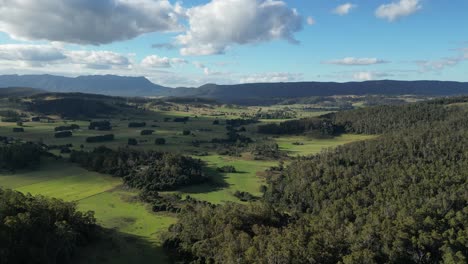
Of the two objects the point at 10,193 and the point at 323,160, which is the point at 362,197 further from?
the point at 10,193

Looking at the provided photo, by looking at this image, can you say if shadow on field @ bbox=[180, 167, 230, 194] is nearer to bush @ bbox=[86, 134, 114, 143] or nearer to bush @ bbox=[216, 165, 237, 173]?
bush @ bbox=[216, 165, 237, 173]

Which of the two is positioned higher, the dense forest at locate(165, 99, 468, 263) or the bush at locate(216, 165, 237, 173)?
the dense forest at locate(165, 99, 468, 263)

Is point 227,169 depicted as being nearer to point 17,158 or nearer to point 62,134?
point 17,158

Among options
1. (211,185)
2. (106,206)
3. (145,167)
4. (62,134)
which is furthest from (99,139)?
(106,206)

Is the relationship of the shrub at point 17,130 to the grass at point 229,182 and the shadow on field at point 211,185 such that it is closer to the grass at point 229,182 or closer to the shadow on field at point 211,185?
the grass at point 229,182

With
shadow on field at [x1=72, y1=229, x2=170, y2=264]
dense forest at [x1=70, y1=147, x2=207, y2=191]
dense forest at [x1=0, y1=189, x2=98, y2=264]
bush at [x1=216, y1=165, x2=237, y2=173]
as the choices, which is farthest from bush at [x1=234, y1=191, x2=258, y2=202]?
dense forest at [x1=0, y1=189, x2=98, y2=264]

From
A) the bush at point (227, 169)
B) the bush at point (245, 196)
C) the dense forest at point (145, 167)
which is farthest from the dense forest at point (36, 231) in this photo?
the bush at point (227, 169)
